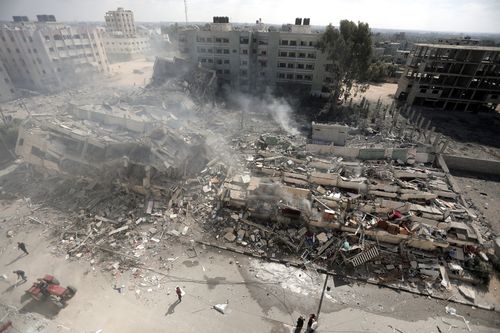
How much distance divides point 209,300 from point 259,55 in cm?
3472

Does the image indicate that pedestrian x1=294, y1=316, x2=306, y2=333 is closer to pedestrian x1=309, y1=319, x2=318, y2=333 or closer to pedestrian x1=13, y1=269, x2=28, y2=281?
pedestrian x1=309, y1=319, x2=318, y2=333

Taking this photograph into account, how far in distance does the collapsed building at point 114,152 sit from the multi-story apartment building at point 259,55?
21546 millimetres

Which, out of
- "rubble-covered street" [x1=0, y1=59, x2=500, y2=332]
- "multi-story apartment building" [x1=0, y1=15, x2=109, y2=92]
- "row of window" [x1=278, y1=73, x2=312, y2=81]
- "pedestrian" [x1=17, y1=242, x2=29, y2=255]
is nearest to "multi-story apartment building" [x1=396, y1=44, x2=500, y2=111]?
"row of window" [x1=278, y1=73, x2=312, y2=81]

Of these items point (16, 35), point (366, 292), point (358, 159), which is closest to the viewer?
point (366, 292)

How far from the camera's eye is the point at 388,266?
1324 centimetres

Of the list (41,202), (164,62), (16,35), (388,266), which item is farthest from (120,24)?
(388,266)

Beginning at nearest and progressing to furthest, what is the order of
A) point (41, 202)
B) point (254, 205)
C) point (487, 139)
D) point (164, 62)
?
point (254, 205) → point (41, 202) → point (487, 139) → point (164, 62)

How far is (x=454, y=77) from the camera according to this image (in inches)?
1359

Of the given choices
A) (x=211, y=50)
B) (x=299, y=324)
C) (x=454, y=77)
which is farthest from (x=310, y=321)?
(x=454, y=77)

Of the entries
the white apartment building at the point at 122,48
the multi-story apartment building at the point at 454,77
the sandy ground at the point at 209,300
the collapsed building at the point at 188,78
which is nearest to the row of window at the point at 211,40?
the collapsed building at the point at 188,78

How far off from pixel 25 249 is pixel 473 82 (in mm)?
48854

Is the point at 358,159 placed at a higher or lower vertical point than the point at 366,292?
higher

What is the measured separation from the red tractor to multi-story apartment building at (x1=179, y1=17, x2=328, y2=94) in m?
33.5

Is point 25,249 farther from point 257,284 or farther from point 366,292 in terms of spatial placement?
point 366,292
